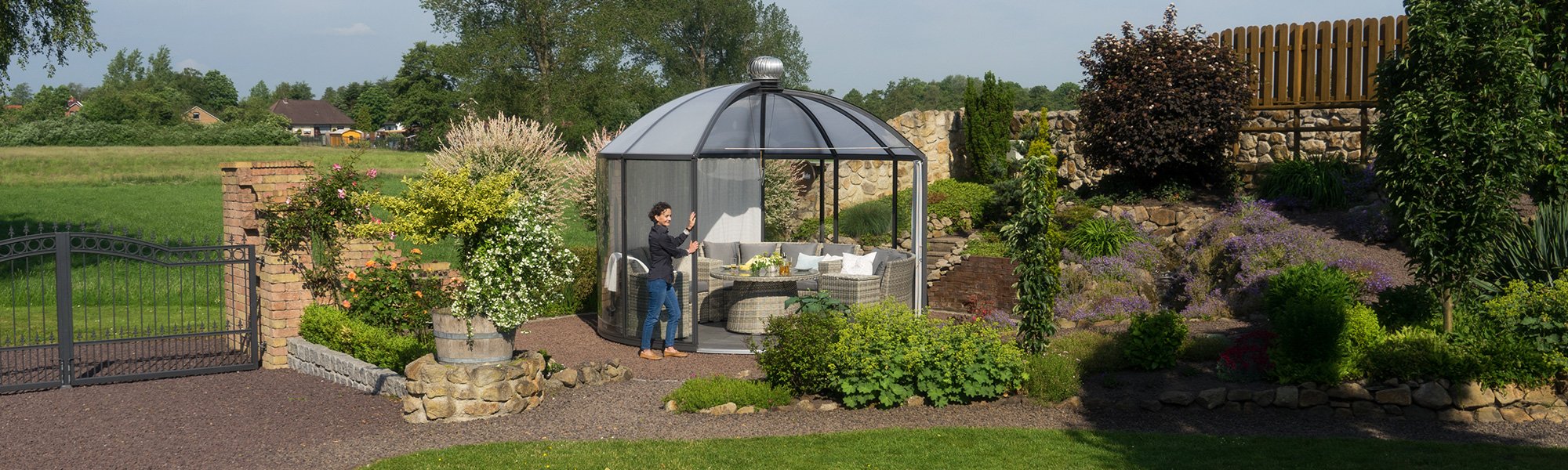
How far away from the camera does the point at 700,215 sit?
13344 millimetres

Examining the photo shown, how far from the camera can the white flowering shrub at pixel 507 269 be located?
7.99 metres

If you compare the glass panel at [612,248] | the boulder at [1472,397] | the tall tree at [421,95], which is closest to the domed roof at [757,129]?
the glass panel at [612,248]

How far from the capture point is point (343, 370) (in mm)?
9352

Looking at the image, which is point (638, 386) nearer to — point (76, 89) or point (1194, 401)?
point (1194, 401)

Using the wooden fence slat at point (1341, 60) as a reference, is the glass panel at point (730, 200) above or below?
below

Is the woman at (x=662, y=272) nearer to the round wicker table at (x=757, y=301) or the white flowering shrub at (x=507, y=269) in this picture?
the round wicker table at (x=757, y=301)

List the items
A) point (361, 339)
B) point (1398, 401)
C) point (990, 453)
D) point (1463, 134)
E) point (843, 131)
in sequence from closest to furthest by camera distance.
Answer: point (990, 453), point (1398, 401), point (1463, 134), point (361, 339), point (843, 131)

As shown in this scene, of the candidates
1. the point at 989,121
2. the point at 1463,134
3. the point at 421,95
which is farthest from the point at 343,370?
the point at 421,95

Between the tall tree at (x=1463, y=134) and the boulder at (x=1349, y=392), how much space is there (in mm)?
1165

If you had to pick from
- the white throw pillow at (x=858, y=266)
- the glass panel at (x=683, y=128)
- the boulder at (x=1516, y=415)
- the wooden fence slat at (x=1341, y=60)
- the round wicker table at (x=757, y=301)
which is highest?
the wooden fence slat at (x=1341, y=60)

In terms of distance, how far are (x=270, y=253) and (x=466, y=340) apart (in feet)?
10.3

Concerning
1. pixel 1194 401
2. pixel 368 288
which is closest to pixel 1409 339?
pixel 1194 401

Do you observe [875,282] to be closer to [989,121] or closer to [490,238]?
[490,238]

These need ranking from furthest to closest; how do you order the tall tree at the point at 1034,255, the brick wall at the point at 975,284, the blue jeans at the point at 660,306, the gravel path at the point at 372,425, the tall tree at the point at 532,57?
the tall tree at the point at 532,57 → the brick wall at the point at 975,284 → the blue jeans at the point at 660,306 → the tall tree at the point at 1034,255 → the gravel path at the point at 372,425
